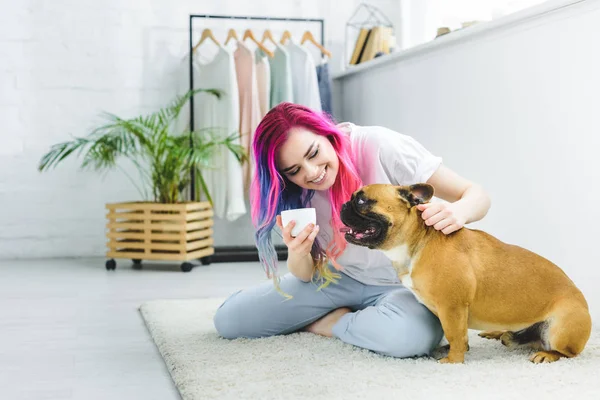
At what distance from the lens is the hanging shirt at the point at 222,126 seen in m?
3.89

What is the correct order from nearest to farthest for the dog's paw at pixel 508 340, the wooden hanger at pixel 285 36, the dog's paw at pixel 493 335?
the dog's paw at pixel 508 340 → the dog's paw at pixel 493 335 → the wooden hanger at pixel 285 36

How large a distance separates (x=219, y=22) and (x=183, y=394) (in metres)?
3.01

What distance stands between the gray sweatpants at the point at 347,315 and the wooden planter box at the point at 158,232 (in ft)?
5.00

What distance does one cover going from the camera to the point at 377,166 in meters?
1.92

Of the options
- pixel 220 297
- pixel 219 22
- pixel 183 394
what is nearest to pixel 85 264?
pixel 220 297

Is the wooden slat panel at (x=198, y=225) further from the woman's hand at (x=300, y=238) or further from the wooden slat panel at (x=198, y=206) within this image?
the woman's hand at (x=300, y=238)

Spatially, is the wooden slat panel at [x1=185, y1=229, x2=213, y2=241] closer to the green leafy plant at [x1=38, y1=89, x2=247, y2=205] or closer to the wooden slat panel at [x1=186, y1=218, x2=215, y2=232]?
the wooden slat panel at [x1=186, y1=218, x2=215, y2=232]

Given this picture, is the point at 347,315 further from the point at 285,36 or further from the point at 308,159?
the point at 285,36

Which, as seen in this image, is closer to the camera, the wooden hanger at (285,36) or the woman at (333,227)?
the woman at (333,227)

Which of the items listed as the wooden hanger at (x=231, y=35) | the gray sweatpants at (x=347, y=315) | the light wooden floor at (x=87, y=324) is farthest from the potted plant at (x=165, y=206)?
the gray sweatpants at (x=347, y=315)

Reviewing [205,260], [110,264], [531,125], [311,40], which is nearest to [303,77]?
[311,40]

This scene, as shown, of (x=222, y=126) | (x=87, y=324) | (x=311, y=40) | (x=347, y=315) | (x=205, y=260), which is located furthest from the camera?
(x=311, y=40)

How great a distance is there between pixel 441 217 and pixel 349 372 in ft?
1.34

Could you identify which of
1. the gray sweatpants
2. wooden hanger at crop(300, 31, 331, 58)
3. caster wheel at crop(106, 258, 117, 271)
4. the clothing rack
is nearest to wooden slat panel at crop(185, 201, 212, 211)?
the clothing rack
